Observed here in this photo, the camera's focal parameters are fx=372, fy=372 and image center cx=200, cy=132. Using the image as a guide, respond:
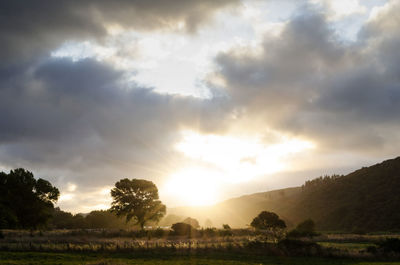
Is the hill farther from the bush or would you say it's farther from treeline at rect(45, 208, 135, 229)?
the bush

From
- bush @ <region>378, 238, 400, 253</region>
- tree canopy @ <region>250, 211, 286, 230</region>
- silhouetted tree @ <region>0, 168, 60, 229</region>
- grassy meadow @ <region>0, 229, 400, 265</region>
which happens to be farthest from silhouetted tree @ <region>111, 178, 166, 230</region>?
bush @ <region>378, 238, 400, 253</region>

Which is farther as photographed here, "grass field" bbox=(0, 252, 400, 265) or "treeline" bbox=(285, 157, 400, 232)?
"treeline" bbox=(285, 157, 400, 232)

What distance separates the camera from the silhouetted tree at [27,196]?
89.9 m

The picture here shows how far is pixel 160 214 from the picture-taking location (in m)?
95.9

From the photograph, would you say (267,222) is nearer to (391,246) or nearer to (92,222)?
(391,246)

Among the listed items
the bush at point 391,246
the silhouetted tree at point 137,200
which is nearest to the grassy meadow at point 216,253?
the bush at point 391,246

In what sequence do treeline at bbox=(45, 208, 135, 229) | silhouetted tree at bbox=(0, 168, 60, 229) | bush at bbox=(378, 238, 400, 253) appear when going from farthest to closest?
treeline at bbox=(45, 208, 135, 229) < silhouetted tree at bbox=(0, 168, 60, 229) < bush at bbox=(378, 238, 400, 253)

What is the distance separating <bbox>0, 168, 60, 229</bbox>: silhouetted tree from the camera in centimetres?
8988

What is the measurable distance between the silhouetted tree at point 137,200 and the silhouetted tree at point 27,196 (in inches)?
638

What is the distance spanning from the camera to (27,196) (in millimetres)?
91250

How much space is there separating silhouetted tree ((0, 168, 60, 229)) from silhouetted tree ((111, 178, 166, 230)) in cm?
1621

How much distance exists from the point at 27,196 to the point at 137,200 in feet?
87.6

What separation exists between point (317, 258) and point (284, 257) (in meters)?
3.73

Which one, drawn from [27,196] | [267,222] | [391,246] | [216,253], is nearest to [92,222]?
[27,196]
